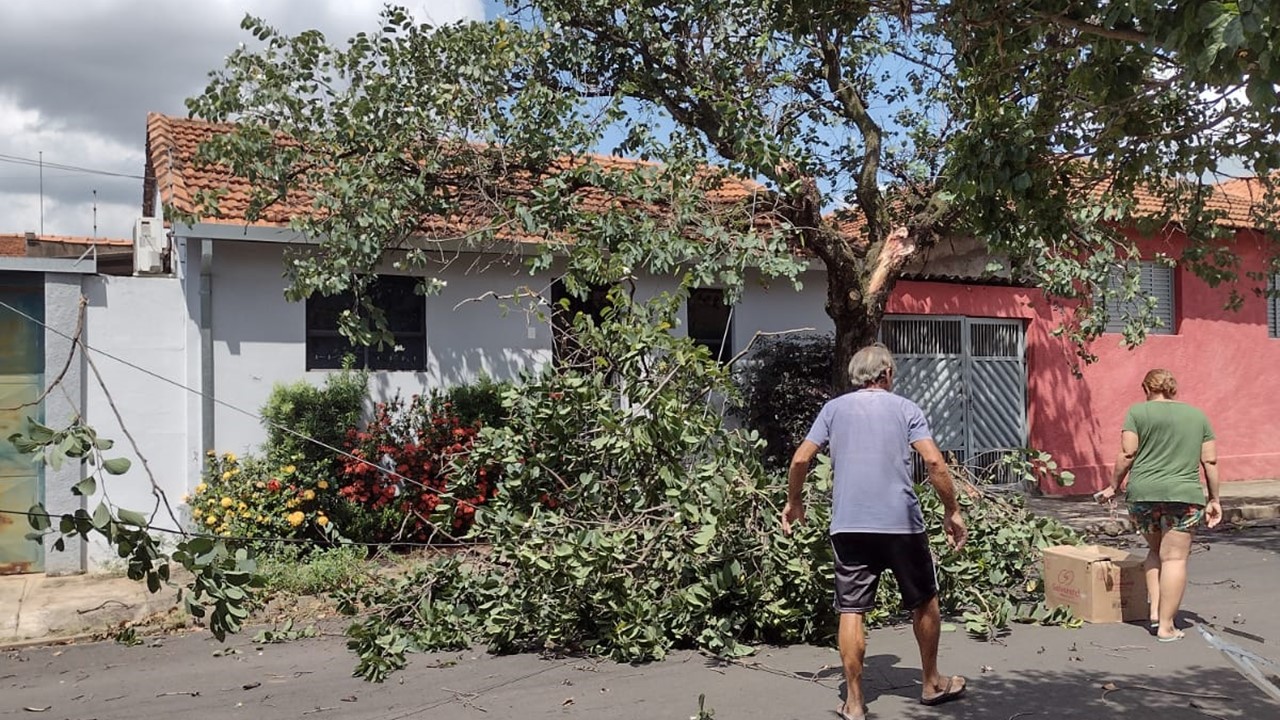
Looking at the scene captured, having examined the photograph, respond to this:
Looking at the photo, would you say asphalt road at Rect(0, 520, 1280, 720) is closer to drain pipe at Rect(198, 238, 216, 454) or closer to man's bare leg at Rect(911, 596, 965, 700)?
man's bare leg at Rect(911, 596, 965, 700)

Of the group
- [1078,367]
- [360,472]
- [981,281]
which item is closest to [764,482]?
[360,472]

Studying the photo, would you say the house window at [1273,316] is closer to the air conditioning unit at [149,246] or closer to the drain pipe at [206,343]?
the drain pipe at [206,343]

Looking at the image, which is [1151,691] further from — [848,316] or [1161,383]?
[848,316]

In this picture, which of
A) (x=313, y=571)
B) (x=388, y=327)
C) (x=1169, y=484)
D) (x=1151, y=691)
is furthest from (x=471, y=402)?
(x=1151, y=691)

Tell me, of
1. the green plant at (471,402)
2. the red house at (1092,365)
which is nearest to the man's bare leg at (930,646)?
the green plant at (471,402)

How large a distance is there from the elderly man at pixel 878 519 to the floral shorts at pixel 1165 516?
2.02m

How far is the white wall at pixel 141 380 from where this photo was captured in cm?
958

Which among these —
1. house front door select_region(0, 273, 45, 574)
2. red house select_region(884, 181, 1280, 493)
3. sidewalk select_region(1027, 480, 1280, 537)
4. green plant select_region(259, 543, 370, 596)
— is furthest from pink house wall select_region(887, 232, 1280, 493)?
house front door select_region(0, 273, 45, 574)

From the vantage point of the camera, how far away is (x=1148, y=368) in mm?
14844

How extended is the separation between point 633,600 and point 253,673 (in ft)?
Answer: 7.55

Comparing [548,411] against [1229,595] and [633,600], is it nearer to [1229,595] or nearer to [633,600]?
[633,600]

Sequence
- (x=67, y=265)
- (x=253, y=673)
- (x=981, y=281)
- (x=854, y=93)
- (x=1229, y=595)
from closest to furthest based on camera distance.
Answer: (x=253, y=673)
(x=1229, y=595)
(x=67, y=265)
(x=854, y=93)
(x=981, y=281)

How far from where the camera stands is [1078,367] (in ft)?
46.9

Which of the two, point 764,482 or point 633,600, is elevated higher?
point 764,482
